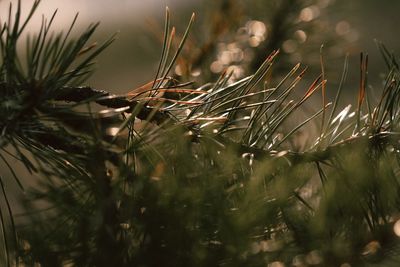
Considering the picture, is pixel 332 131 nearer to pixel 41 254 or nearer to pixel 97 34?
pixel 41 254

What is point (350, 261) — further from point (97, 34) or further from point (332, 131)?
point (97, 34)

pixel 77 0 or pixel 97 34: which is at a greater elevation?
pixel 77 0

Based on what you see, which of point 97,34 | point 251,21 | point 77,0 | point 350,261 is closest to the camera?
point 350,261

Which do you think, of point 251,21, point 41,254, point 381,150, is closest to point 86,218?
point 41,254

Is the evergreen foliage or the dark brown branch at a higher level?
the dark brown branch

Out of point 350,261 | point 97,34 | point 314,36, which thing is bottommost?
point 350,261

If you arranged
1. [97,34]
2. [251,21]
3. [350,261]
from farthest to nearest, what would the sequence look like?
1. [97,34]
2. [251,21]
3. [350,261]

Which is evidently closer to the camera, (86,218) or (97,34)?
(86,218)

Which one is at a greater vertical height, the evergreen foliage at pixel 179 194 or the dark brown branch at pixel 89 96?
the dark brown branch at pixel 89 96

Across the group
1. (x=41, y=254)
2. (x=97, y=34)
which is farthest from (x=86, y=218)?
(x=97, y=34)
